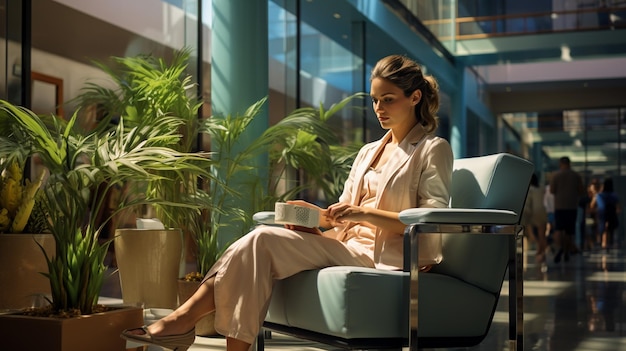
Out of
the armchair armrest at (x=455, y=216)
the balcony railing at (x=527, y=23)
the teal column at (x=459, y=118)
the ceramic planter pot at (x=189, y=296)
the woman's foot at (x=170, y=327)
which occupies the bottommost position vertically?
the ceramic planter pot at (x=189, y=296)

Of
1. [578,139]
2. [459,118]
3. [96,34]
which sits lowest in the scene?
[96,34]

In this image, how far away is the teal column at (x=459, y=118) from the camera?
14945 millimetres

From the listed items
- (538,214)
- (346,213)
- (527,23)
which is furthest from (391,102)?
(527,23)

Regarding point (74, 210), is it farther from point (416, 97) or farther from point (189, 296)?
point (189, 296)

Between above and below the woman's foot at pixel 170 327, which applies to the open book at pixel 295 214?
above

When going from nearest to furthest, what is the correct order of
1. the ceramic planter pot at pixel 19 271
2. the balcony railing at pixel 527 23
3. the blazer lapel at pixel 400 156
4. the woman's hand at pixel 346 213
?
the woman's hand at pixel 346 213, the blazer lapel at pixel 400 156, the ceramic planter pot at pixel 19 271, the balcony railing at pixel 527 23

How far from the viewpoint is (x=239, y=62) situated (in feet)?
19.0

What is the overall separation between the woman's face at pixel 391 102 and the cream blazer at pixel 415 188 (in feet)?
0.40

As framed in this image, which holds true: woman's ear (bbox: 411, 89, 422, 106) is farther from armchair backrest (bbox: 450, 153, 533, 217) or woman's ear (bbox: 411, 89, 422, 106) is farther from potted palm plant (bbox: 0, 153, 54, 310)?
potted palm plant (bbox: 0, 153, 54, 310)

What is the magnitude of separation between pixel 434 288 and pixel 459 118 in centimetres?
1249

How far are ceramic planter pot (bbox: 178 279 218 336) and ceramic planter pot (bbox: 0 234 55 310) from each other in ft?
2.55

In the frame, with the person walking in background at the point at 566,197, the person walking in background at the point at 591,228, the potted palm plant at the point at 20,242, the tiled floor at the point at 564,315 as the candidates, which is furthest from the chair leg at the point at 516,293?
the person walking in background at the point at 591,228

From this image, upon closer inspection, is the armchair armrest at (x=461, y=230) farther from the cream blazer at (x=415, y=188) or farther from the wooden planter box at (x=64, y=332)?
the wooden planter box at (x=64, y=332)

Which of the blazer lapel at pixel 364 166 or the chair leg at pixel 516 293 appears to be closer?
the chair leg at pixel 516 293
